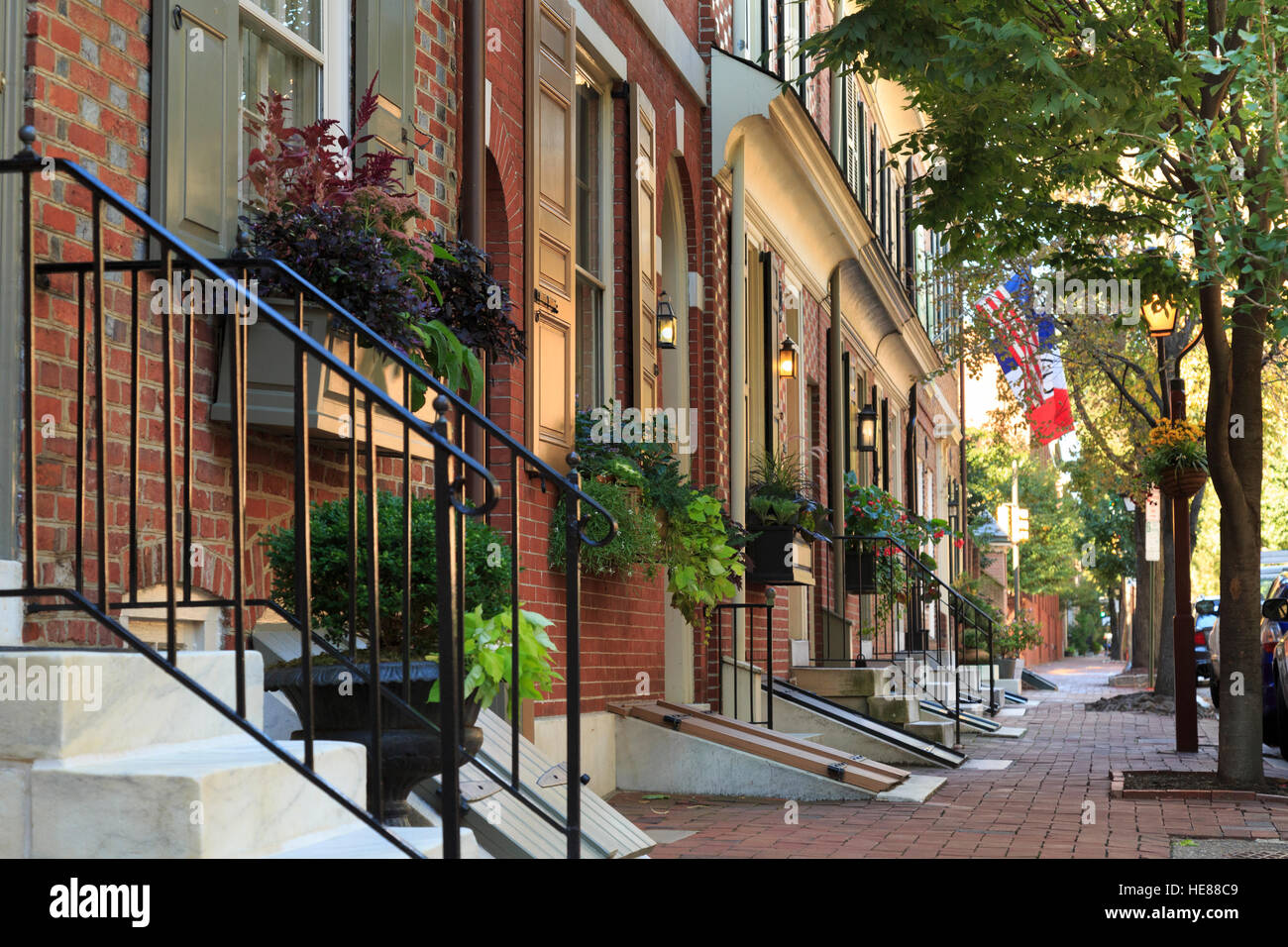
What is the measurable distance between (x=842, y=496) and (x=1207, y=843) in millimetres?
8284

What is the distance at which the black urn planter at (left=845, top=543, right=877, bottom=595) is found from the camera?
15.4 metres

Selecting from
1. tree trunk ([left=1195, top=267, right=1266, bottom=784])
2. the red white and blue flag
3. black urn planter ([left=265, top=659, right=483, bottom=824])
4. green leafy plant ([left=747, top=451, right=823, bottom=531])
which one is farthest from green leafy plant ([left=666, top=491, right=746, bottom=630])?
the red white and blue flag

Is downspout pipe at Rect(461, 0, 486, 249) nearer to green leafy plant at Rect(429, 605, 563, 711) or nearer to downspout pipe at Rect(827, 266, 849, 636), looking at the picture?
green leafy plant at Rect(429, 605, 563, 711)

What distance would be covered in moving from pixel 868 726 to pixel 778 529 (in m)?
1.70

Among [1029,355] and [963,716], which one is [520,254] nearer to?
[963,716]

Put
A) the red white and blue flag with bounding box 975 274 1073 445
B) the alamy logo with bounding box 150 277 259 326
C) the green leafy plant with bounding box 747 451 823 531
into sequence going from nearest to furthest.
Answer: the alamy logo with bounding box 150 277 259 326 → the green leafy plant with bounding box 747 451 823 531 → the red white and blue flag with bounding box 975 274 1073 445

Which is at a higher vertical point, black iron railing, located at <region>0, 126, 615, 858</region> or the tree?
the tree

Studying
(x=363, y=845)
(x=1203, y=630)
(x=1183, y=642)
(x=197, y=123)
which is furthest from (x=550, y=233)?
(x=1203, y=630)

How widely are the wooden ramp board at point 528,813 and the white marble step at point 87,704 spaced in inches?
52.4

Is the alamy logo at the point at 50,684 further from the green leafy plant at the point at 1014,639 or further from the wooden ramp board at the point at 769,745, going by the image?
the green leafy plant at the point at 1014,639

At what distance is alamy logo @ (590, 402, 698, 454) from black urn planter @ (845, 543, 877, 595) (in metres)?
4.46

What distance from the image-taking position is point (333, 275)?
17.5 ft
